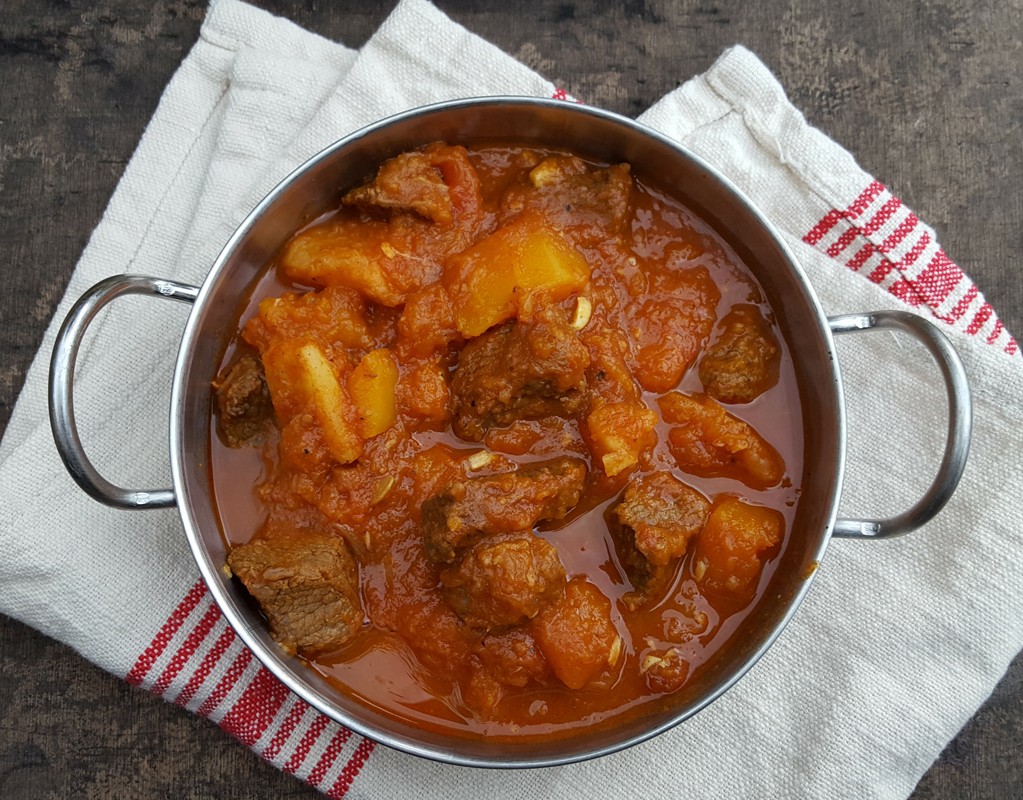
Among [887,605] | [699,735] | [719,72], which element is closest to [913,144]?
[719,72]

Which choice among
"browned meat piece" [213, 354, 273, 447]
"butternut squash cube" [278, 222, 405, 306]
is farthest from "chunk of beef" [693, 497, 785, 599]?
"browned meat piece" [213, 354, 273, 447]

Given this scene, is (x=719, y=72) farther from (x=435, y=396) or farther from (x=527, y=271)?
(x=435, y=396)

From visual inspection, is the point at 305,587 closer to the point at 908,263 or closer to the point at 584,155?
the point at 584,155

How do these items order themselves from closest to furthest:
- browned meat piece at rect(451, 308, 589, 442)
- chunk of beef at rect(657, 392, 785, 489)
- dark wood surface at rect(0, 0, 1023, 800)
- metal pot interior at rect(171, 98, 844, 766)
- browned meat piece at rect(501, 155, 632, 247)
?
browned meat piece at rect(451, 308, 589, 442) < metal pot interior at rect(171, 98, 844, 766) < chunk of beef at rect(657, 392, 785, 489) < browned meat piece at rect(501, 155, 632, 247) < dark wood surface at rect(0, 0, 1023, 800)

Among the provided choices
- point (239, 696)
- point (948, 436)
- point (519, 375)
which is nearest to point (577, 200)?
point (519, 375)

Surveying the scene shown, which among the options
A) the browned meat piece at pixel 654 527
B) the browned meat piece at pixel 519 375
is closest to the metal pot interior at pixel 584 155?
the browned meat piece at pixel 654 527

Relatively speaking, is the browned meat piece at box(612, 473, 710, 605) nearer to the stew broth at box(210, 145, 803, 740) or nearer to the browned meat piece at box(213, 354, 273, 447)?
the stew broth at box(210, 145, 803, 740)

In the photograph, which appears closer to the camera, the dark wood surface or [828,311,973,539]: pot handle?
[828,311,973,539]: pot handle
